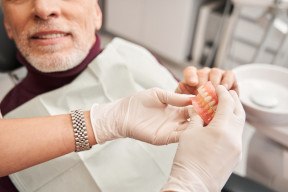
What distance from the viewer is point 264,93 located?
3.04ft

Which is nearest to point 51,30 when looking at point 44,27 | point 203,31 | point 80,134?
point 44,27

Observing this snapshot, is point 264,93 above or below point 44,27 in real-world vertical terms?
below

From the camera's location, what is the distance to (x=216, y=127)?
1.86 feet

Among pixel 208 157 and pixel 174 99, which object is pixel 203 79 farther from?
pixel 208 157

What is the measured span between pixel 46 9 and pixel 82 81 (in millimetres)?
240

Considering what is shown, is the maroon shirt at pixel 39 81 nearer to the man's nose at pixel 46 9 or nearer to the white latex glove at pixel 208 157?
the man's nose at pixel 46 9

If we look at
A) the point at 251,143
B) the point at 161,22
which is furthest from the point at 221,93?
the point at 161,22

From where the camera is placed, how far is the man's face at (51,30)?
87 centimetres

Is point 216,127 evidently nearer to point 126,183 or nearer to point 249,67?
point 126,183

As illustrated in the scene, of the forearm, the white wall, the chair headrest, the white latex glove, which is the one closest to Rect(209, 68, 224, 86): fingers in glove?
the white latex glove

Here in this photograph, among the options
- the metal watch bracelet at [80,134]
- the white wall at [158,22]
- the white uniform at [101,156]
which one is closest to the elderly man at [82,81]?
the white uniform at [101,156]

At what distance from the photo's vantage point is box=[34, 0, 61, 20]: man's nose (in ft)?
2.74

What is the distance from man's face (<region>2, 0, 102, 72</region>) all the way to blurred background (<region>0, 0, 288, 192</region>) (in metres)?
0.40

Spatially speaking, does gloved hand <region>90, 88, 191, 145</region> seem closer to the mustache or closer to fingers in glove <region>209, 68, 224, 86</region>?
fingers in glove <region>209, 68, 224, 86</region>
